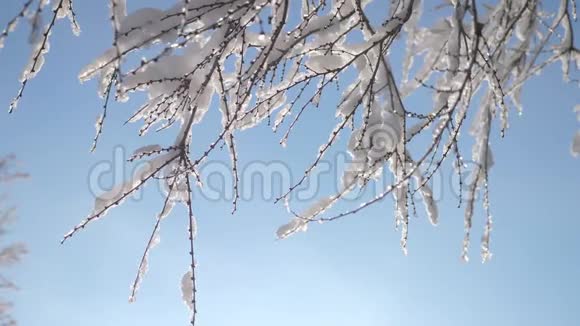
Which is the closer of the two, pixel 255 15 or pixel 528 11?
pixel 255 15

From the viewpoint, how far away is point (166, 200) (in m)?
1.70

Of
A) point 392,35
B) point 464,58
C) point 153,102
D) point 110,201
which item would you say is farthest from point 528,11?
point 110,201

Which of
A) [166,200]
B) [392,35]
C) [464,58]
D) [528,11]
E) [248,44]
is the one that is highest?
[528,11]

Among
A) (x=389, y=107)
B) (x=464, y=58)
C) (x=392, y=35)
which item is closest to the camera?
(x=392, y=35)

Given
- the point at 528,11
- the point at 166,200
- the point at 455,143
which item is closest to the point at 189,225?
the point at 166,200

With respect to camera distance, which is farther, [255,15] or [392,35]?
[392,35]

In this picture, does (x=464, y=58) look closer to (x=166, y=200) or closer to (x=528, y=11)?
(x=528, y=11)

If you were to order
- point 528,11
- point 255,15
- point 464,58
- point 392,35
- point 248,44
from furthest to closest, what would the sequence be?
point 528,11, point 464,58, point 392,35, point 248,44, point 255,15

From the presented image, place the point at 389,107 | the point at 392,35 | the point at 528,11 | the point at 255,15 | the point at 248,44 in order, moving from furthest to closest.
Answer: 1. the point at 528,11
2. the point at 389,107
3. the point at 392,35
4. the point at 248,44
5. the point at 255,15

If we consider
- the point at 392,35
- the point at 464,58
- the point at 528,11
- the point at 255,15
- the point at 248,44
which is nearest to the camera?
the point at 255,15

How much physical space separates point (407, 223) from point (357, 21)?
84 cm

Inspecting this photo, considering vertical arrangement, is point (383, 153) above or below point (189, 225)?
above

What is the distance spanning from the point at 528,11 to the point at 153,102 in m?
2.00

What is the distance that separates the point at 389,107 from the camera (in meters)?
1.90
